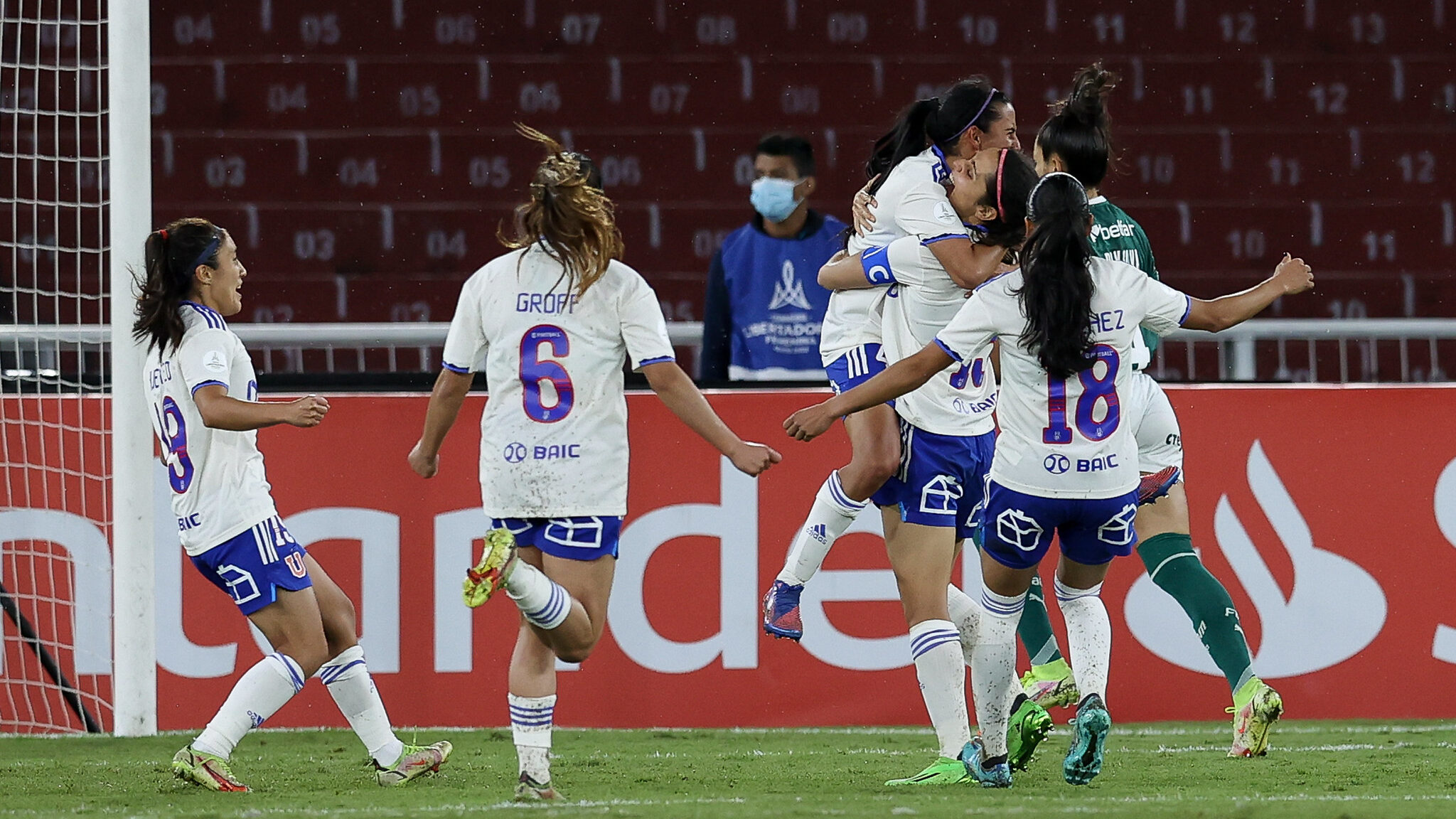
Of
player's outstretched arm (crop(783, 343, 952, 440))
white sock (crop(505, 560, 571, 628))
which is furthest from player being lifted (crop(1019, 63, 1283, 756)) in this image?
white sock (crop(505, 560, 571, 628))

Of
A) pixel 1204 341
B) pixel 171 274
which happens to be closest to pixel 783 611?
pixel 171 274

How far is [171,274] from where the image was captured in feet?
16.2

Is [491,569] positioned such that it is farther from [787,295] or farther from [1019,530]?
[787,295]

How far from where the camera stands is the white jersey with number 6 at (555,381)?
4.26 m

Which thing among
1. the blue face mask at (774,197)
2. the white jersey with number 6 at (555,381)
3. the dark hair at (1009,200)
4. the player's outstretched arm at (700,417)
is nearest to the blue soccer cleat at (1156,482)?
the dark hair at (1009,200)

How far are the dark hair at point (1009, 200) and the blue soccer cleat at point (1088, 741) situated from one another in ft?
3.57

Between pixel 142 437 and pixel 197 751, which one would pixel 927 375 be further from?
pixel 142 437

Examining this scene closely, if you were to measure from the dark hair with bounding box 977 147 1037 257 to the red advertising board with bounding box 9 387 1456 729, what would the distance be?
1873mm

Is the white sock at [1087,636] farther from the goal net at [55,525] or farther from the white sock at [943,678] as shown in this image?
the goal net at [55,525]

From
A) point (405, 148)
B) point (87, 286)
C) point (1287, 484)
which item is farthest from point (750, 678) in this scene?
point (405, 148)

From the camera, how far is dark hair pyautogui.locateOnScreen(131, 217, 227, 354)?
4871 millimetres

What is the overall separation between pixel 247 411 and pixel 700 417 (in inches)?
45.9

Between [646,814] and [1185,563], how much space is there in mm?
1854

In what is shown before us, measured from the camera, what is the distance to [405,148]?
1100 centimetres
